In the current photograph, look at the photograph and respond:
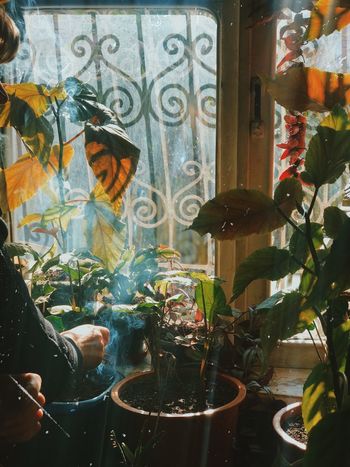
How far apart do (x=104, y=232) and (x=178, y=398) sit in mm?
418

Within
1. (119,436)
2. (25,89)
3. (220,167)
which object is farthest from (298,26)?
(119,436)

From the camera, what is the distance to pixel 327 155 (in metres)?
0.74

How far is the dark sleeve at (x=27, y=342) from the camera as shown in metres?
0.81

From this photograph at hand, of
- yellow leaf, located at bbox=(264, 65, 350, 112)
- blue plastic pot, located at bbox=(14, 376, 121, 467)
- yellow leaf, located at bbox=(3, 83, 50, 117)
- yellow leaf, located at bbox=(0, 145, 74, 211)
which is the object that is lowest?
blue plastic pot, located at bbox=(14, 376, 121, 467)

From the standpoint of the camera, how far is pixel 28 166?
4.04 ft

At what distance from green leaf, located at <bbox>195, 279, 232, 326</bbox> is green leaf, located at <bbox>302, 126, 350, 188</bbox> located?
1.33 ft

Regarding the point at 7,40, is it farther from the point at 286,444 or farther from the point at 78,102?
the point at 286,444

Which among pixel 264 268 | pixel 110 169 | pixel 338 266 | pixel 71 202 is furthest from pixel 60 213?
pixel 338 266

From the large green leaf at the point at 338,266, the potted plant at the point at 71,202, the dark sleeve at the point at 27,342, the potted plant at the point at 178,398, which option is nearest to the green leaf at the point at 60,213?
the potted plant at the point at 71,202

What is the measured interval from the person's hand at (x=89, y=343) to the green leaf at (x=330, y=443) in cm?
52

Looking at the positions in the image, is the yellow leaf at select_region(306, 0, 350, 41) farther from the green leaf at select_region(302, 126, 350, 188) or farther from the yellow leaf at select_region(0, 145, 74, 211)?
the yellow leaf at select_region(0, 145, 74, 211)

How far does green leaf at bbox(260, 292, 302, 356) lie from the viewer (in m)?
0.81

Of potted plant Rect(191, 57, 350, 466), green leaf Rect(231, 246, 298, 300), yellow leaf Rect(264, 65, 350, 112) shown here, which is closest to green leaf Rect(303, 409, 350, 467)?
potted plant Rect(191, 57, 350, 466)

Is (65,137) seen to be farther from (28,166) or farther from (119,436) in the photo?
(119,436)
